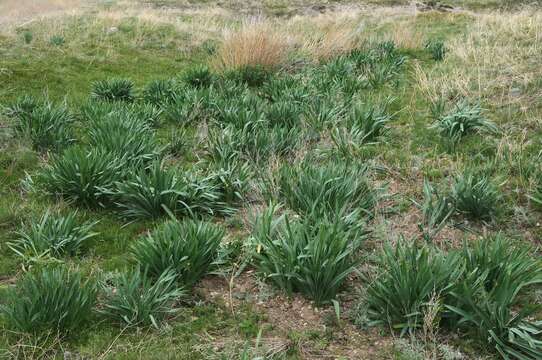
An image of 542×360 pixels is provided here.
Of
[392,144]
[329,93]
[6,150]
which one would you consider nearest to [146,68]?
[329,93]

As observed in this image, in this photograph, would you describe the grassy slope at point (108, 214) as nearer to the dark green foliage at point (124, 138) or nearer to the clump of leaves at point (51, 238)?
the clump of leaves at point (51, 238)

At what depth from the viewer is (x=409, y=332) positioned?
9.55 ft

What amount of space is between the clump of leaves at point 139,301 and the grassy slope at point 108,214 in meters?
0.08

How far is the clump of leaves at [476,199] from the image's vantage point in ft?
13.6

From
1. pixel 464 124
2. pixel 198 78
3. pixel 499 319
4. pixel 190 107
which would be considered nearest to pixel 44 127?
pixel 190 107

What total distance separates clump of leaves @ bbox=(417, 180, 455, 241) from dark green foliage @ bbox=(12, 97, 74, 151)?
4.03m

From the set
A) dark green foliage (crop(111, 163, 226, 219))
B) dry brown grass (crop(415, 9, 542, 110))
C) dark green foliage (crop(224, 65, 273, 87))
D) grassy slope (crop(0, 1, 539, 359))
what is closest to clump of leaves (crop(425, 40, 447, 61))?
grassy slope (crop(0, 1, 539, 359))

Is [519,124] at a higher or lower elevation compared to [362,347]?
higher

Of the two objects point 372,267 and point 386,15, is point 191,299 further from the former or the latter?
point 386,15

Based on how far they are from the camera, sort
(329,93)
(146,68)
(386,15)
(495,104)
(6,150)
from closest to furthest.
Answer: (6,150) < (495,104) < (329,93) < (146,68) < (386,15)

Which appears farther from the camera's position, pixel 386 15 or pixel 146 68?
pixel 386 15

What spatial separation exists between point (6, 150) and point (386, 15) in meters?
19.0

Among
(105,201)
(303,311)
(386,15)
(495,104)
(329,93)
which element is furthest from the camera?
(386,15)

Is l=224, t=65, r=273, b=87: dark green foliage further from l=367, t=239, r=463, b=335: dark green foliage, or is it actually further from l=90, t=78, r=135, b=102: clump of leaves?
l=367, t=239, r=463, b=335: dark green foliage
